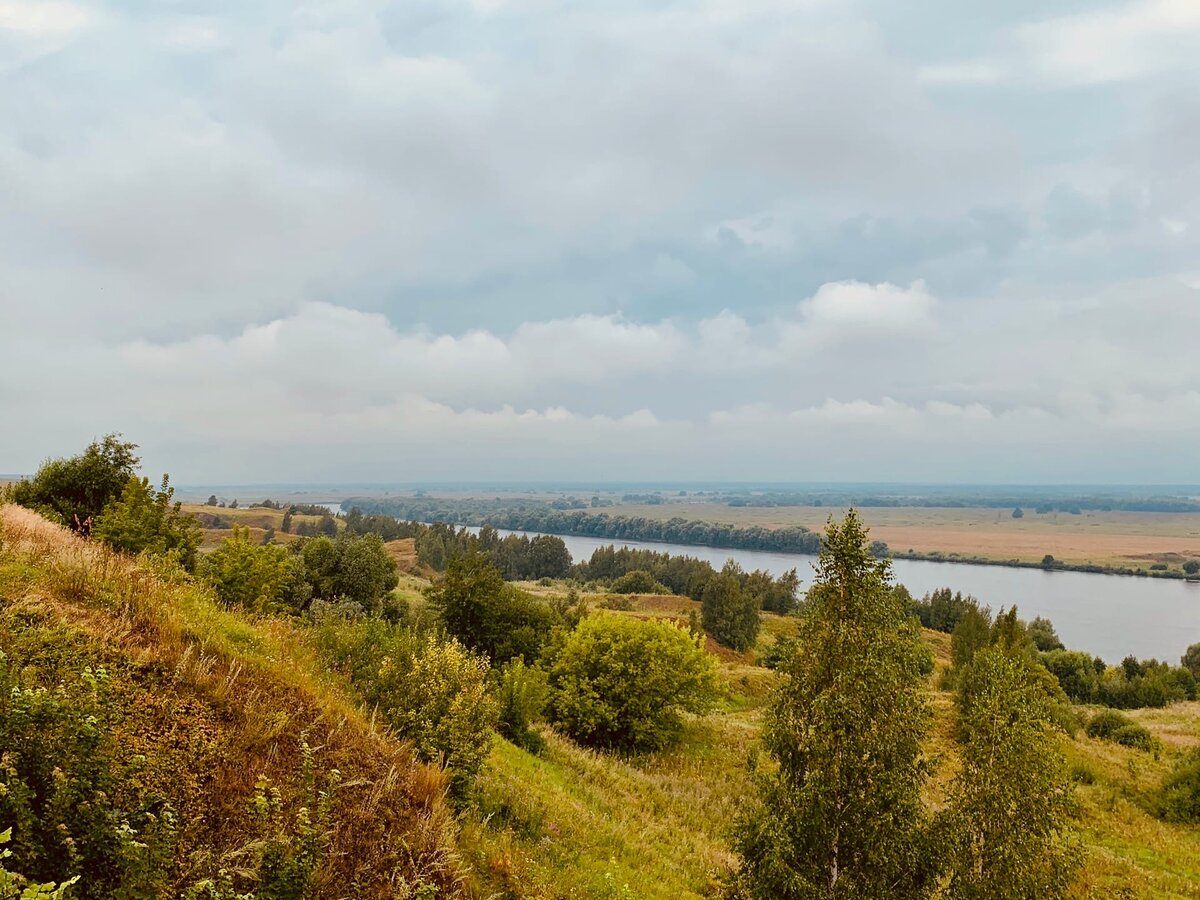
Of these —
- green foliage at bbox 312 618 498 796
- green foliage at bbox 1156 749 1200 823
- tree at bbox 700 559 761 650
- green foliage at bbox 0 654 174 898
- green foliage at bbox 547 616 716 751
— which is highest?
green foliage at bbox 0 654 174 898

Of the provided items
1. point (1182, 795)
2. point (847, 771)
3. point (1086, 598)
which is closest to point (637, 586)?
point (1182, 795)

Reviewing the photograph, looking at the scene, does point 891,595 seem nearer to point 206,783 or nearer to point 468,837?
point 468,837

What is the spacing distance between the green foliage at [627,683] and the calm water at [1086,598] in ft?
194

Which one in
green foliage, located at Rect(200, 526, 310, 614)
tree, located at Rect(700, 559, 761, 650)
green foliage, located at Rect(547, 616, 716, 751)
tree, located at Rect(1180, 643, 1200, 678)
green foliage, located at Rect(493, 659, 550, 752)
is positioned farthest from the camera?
tree, located at Rect(700, 559, 761, 650)

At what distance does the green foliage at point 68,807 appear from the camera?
508 cm

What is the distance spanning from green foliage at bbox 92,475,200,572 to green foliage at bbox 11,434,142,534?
4.60 feet

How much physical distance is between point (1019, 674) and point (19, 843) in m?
15.8

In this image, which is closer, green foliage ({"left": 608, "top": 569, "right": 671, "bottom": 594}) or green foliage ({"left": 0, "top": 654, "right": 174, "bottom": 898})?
green foliage ({"left": 0, "top": 654, "right": 174, "bottom": 898})

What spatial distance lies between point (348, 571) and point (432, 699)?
53.8m

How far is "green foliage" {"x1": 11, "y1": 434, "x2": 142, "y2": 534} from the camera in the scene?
22.5m

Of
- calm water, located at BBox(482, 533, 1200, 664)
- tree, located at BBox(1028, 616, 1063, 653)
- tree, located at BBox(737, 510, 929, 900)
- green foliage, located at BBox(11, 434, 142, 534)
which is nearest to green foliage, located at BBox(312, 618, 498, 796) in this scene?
tree, located at BBox(737, 510, 929, 900)

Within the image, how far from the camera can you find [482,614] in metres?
41.8

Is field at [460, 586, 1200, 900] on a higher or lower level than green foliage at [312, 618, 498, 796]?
lower

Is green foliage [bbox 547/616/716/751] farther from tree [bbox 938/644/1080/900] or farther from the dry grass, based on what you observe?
the dry grass
